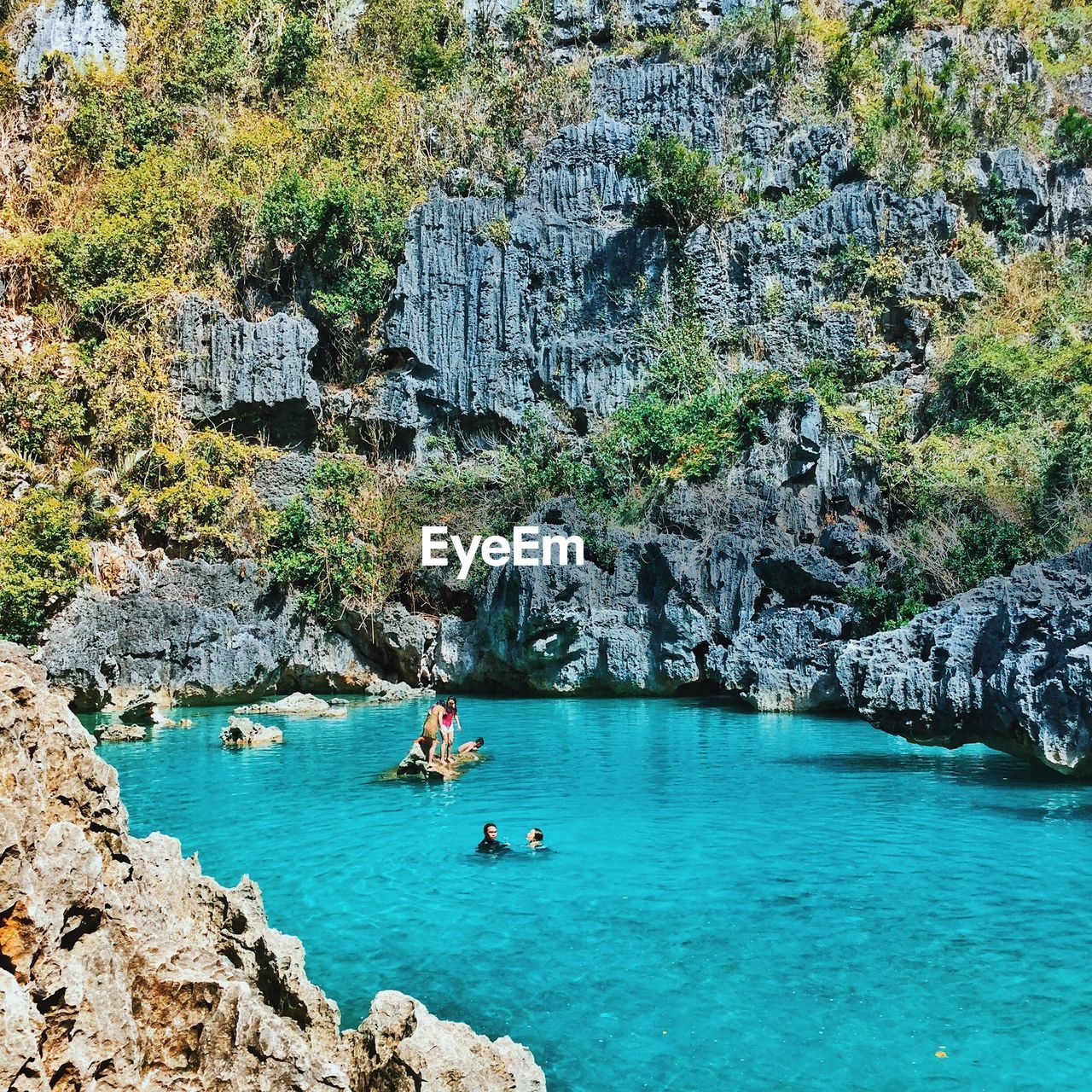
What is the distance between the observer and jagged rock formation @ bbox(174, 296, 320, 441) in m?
23.5

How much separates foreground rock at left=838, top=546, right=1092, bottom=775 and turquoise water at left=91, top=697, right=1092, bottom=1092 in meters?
0.61

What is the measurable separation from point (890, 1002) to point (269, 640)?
17.1m

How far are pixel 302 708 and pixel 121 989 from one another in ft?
51.9

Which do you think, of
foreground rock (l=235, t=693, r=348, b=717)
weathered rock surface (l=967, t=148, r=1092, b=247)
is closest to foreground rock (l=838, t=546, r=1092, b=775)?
foreground rock (l=235, t=693, r=348, b=717)

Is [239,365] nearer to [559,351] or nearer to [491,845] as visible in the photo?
[559,351]

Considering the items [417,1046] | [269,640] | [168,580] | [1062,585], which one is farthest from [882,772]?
[168,580]

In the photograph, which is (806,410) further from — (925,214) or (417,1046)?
(417,1046)

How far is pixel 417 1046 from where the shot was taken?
336cm

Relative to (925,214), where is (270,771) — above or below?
below

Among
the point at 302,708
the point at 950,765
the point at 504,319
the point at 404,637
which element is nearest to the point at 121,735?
the point at 302,708

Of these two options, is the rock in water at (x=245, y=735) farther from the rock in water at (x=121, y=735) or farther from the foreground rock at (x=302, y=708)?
the foreground rock at (x=302, y=708)

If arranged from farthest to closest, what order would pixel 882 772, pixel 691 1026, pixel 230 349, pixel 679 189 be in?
pixel 679 189, pixel 230 349, pixel 882 772, pixel 691 1026

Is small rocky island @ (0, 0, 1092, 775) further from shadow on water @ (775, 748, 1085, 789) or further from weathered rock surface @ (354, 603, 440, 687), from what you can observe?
shadow on water @ (775, 748, 1085, 789)

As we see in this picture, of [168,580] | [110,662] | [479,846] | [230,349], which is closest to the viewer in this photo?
[479,846]
